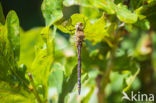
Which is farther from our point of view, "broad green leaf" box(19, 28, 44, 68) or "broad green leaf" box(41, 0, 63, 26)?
"broad green leaf" box(19, 28, 44, 68)

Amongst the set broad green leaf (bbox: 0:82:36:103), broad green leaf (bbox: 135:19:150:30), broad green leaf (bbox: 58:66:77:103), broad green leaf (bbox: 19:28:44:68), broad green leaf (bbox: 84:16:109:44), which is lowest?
broad green leaf (bbox: 0:82:36:103)

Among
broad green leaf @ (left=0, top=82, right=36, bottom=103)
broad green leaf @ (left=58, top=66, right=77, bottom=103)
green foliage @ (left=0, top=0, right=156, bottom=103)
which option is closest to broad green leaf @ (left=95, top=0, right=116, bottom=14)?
green foliage @ (left=0, top=0, right=156, bottom=103)

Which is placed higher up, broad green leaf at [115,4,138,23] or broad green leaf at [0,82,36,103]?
broad green leaf at [115,4,138,23]

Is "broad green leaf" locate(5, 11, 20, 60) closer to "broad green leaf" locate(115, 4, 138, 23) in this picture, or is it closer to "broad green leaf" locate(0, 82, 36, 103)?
"broad green leaf" locate(0, 82, 36, 103)

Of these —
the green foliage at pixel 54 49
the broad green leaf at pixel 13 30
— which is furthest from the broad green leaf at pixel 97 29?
the broad green leaf at pixel 13 30

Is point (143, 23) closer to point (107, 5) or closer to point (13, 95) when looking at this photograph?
point (107, 5)

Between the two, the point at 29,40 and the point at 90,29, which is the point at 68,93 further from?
the point at 29,40

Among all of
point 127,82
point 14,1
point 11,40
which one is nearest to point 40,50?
point 11,40

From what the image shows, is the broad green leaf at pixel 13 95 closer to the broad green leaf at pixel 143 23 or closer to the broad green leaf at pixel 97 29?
the broad green leaf at pixel 97 29
